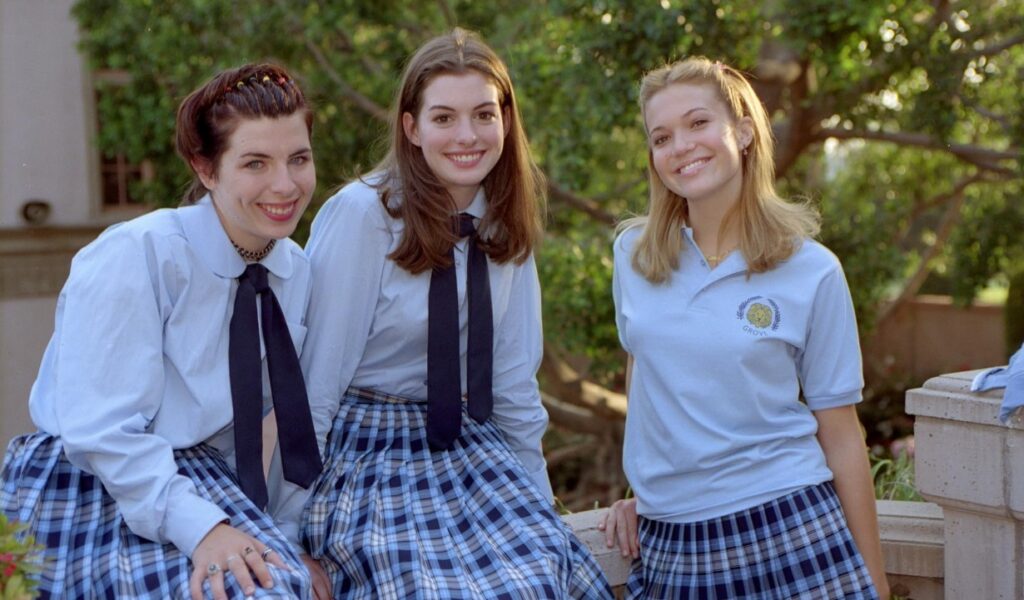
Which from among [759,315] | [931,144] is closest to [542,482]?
[759,315]

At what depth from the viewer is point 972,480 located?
9.59ft

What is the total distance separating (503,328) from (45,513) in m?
1.24

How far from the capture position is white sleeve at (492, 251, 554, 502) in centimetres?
314

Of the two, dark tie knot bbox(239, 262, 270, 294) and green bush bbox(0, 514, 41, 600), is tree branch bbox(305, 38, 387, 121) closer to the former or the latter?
dark tie knot bbox(239, 262, 270, 294)

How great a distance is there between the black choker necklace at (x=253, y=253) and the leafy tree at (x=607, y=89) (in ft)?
11.1

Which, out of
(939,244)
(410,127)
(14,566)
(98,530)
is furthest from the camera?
(939,244)

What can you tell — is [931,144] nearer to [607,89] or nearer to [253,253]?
[607,89]

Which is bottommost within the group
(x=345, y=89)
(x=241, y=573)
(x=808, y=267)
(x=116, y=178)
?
(x=241, y=573)

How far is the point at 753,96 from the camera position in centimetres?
304

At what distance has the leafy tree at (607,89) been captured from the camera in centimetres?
625

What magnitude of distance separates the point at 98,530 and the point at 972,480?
6.82ft

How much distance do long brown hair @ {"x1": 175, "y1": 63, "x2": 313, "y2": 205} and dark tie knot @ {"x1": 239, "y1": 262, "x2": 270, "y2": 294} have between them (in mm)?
240

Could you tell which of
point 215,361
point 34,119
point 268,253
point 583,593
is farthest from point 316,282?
point 34,119

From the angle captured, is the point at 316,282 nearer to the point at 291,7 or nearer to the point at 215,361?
the point at 215,361
